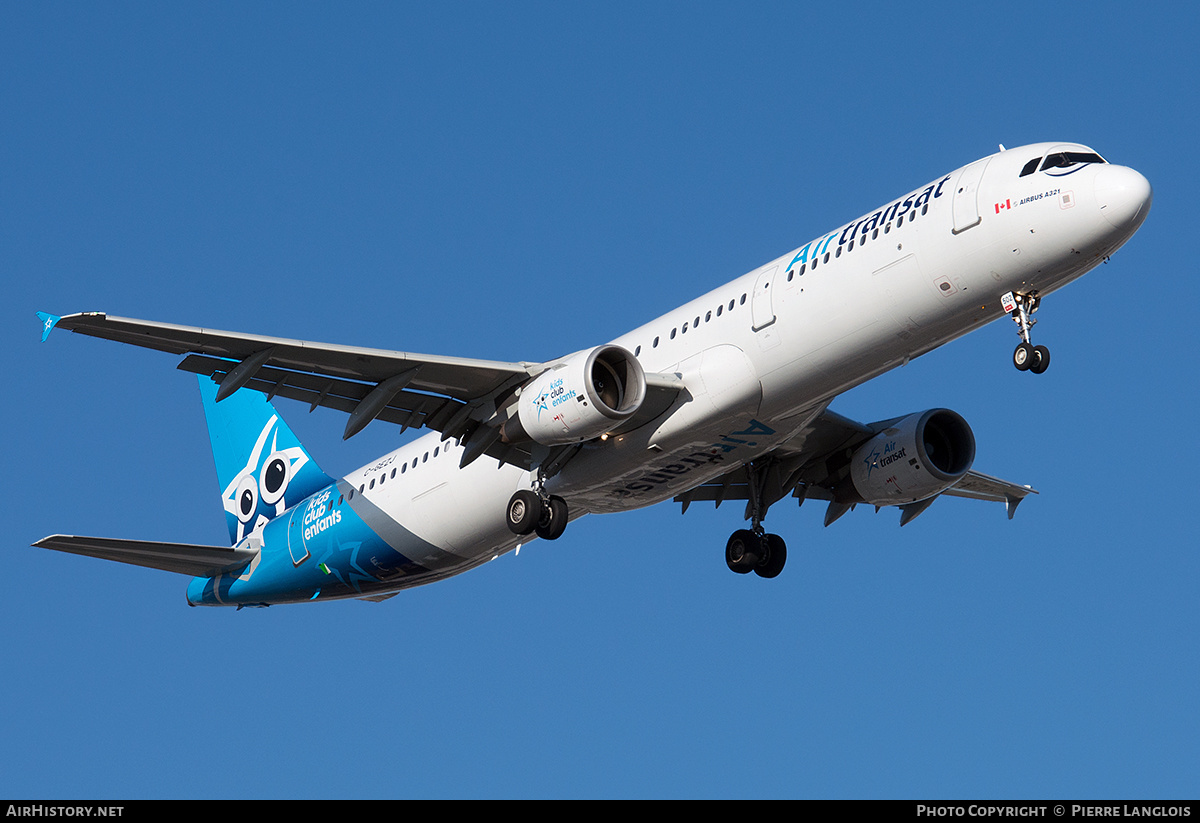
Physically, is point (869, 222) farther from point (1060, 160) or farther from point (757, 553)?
point (757, 553)

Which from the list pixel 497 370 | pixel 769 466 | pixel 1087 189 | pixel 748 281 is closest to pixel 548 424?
pixel 497 370

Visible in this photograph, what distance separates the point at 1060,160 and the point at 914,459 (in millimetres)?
8490

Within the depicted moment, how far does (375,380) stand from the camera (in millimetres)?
27578

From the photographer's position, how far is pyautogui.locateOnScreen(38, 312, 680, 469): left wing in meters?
25.6

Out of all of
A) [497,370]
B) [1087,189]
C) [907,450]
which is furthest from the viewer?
[907,450]

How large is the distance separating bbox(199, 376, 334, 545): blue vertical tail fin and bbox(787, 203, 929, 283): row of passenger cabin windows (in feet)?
46.7

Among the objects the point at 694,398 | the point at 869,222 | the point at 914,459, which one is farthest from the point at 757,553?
the point at 869,222

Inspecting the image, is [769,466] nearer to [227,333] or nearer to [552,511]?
[552,511]

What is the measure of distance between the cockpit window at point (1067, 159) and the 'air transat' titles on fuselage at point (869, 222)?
5.94ft

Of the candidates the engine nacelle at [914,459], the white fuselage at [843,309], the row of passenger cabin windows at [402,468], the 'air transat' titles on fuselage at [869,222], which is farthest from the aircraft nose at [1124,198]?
the row of passenger cabin windows at [402,468]

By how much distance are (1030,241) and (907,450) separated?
810 centimetres

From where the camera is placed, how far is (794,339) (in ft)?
83.9

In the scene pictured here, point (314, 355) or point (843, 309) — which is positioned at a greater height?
point (843, 309)
